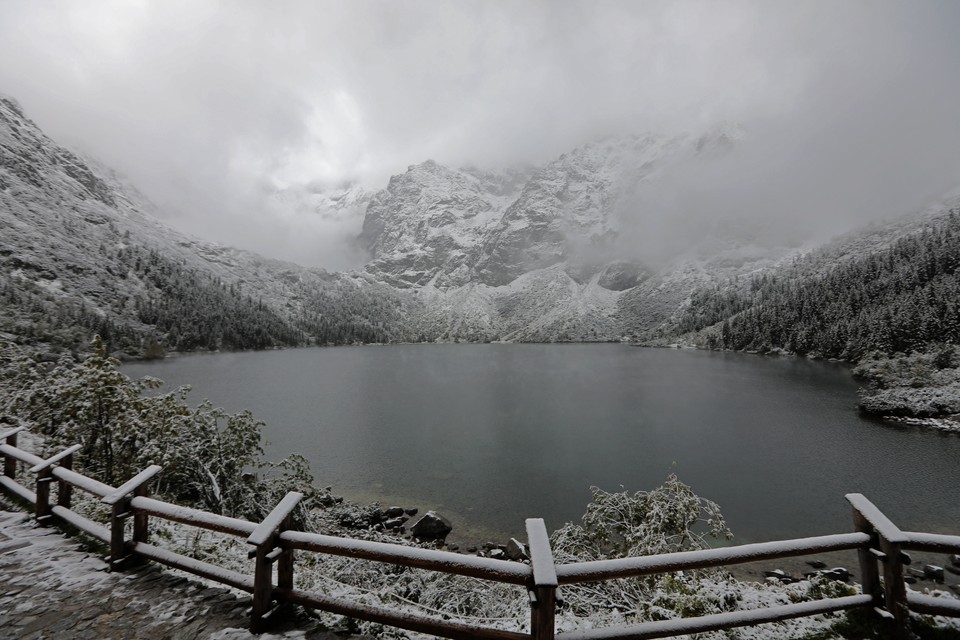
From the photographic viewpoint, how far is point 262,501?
19594 millimetres

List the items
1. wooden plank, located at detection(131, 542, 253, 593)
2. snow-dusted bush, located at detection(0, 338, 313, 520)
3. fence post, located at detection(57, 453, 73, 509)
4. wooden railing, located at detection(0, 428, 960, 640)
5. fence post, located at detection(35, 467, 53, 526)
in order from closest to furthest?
1. wooden railing, located at detection(0, 428, 960, 640)
2. wooden plank, located at detection(131, 542, 253, 593)
3. fence post, located at detection(35, 467, 53, 526)
4. fence post, located at detection(57, 453, 73, 509)
5. snow-dusted bush, located at detection(0, 338, 313, 520)

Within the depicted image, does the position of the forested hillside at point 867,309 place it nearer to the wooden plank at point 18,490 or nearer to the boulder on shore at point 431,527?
the boulder on shore at point 431,527

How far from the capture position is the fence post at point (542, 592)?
14.8 ft

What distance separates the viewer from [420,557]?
532 cm

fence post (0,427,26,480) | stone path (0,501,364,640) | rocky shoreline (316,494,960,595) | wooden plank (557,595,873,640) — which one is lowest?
rocky shoreline (316,494,960,595)

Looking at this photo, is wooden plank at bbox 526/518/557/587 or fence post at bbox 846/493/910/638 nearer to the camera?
wooden plank at bbox 526/518/557/587

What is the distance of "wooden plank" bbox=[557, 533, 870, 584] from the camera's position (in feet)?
15.9

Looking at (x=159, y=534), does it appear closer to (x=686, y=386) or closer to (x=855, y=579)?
(x=855, y=579)

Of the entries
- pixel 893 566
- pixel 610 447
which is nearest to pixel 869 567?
pixel 893 566

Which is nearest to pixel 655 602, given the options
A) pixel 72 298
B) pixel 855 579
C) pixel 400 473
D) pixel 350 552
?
pixel 350 552

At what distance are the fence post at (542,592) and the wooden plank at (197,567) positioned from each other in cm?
448

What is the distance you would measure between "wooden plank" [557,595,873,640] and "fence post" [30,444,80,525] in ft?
37.0

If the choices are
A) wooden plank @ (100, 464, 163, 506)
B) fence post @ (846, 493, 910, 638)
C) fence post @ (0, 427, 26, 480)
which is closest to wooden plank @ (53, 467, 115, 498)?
wooden plank @ (100, 464, 163, 506)

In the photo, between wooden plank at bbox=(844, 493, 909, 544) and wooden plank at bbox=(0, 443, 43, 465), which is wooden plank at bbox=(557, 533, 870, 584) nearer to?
wooden plank at bbox=(844, 493, 909, 544)
